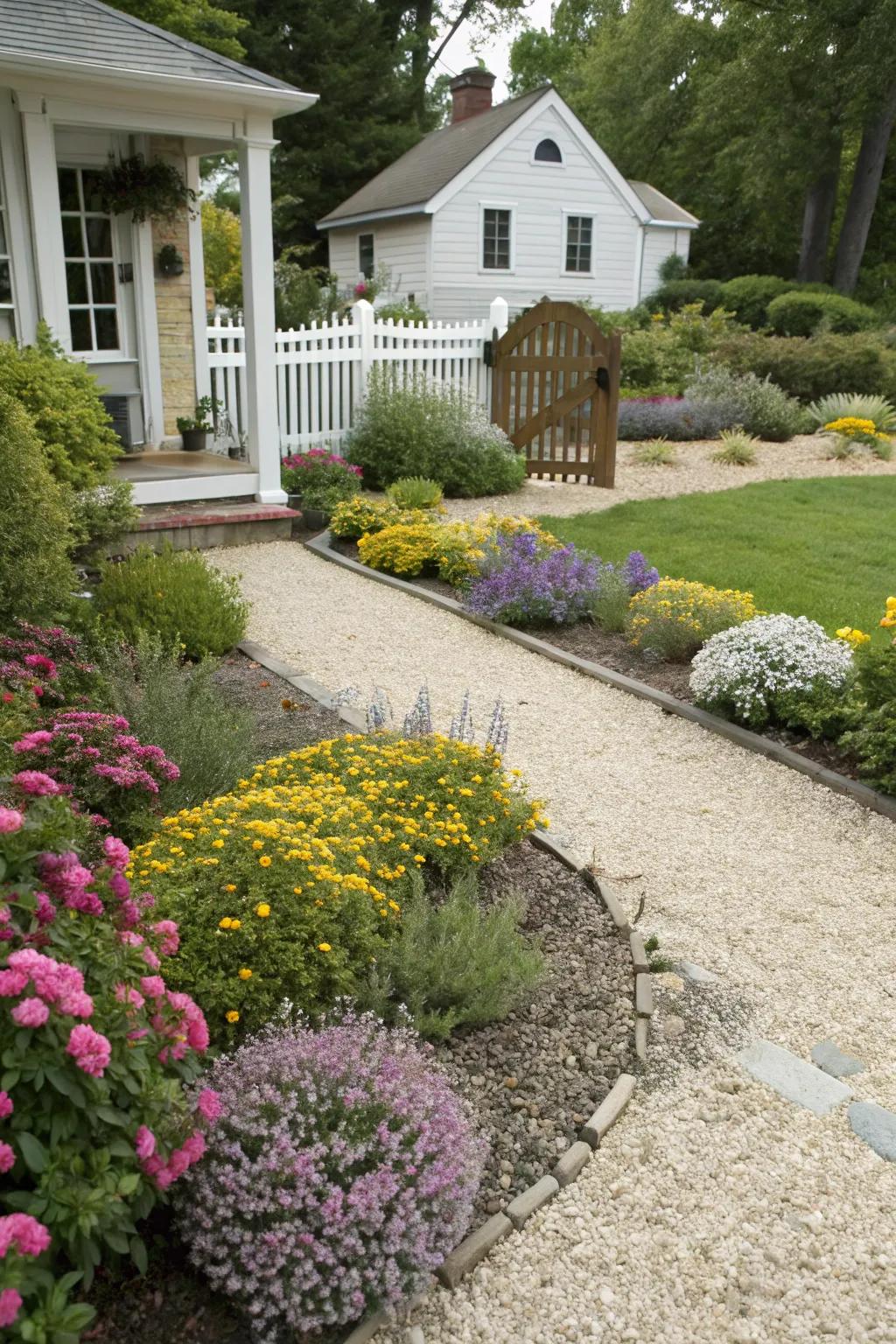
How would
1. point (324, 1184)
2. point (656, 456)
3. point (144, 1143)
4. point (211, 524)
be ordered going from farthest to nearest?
point (656, 456) → point (211, 524) → point (324, 1184) → point (144, 1143)

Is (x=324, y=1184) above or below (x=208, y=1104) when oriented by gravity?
below

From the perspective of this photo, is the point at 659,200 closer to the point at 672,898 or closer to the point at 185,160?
the point at 185,160

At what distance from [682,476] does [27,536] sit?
28.6 ft

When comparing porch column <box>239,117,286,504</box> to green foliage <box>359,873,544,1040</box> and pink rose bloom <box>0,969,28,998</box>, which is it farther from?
pink rose bloom <box>0,969,28,998</box>

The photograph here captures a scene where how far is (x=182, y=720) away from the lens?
4359 mm

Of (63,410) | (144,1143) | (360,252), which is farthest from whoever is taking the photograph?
(360,252)

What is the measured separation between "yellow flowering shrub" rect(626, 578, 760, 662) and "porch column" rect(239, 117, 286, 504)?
14.3ft

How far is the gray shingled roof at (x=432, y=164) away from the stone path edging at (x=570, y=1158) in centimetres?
2109

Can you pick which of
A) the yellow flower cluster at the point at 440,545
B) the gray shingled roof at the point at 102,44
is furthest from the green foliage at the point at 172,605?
the gray shingled roof at the point at 102,44

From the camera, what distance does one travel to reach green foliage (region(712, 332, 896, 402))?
655 inches

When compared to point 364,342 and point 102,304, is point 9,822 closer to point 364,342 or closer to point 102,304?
point 102,304

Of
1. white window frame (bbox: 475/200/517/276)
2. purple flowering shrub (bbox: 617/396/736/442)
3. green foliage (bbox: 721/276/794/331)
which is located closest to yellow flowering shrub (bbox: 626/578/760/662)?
purple flowering shrub (bbox: 617/396/736/442)

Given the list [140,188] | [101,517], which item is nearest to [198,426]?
[140,188]

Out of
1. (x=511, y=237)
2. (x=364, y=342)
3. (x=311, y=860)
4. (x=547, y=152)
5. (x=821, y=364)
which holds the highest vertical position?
(x=547, y=152)
